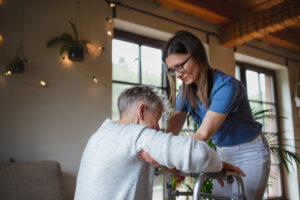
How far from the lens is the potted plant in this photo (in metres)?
2.67

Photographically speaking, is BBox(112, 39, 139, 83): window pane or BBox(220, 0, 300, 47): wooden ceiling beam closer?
BBox(112, 39, 139, 83): window pane

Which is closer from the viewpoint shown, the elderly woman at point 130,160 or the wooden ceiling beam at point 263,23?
the elderly woman at point 130,160

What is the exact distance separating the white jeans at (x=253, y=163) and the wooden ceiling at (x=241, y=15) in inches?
101

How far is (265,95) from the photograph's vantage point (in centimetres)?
550

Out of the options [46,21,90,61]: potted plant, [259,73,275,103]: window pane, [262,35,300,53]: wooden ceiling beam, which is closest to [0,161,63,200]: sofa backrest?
[46,21,90,61]: potted plant

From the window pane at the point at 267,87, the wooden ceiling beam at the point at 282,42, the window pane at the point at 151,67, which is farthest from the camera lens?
the window pane at the point at 267,87

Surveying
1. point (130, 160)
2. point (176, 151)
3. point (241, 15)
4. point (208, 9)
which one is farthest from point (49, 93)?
point (241, 15)

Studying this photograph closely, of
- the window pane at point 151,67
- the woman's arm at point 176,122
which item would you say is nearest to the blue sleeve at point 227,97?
the woman's arm at point 176,122

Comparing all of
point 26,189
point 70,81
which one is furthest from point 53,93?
point 26,189

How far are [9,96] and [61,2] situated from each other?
111 centimetres

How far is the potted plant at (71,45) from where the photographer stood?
267cm

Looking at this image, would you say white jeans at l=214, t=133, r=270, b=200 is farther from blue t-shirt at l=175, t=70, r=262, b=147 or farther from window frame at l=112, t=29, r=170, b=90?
window frame at l=112, t=29, r=170, b=90

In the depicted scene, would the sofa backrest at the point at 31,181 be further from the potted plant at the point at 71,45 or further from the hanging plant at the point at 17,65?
the potted plant at the point at 71,45

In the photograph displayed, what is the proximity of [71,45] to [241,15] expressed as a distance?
9.35 feet
